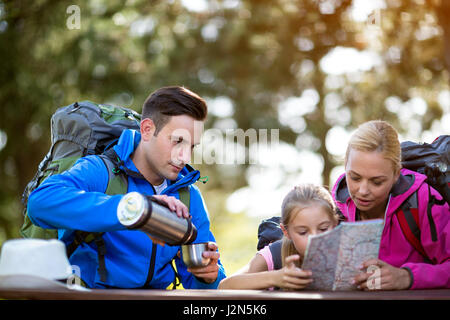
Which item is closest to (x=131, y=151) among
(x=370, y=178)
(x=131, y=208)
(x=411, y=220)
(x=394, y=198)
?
(x=131, y=208)

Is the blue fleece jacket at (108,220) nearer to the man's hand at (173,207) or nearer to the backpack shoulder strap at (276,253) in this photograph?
the man's hand at (173,207)

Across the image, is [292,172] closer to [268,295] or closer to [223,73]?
[223,73]

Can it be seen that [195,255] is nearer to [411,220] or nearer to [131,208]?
[131,208]

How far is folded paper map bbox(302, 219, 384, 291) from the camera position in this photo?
7.93ft

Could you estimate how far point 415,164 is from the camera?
135 inches

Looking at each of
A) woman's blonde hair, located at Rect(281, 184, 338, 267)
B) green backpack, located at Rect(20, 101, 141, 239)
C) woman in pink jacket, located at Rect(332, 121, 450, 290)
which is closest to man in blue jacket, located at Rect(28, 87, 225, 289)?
green backpack, located at Rect(20, 101, 141, 239)

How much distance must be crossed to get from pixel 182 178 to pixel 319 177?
7832 mm

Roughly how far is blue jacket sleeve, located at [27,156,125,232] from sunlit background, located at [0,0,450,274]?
6557 millimetres

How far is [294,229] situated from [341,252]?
0.50m

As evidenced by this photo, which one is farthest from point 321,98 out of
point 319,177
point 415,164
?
point 415,164

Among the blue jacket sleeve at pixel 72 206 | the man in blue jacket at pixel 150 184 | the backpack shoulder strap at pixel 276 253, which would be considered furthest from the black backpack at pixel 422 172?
the blue jacket sleeve at pixel 72 206

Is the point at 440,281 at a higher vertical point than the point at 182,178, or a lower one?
lower

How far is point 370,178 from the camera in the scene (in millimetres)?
3094

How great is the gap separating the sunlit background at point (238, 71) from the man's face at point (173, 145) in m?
6.13
